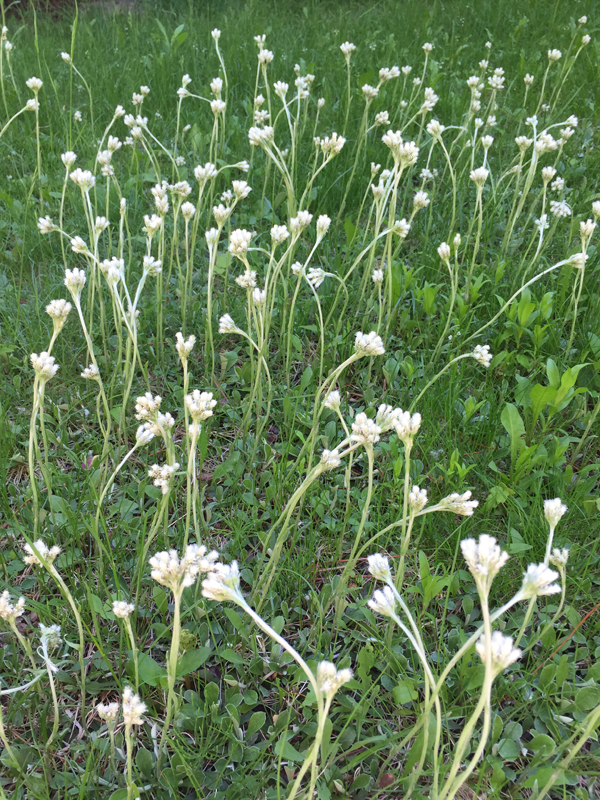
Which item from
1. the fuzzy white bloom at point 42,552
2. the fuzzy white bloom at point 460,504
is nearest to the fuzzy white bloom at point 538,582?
the fuzzy white bloom at point 460,504

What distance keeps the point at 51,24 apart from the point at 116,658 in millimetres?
7364

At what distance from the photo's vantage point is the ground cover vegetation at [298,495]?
1373 millimetres

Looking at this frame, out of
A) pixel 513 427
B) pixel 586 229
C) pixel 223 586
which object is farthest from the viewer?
pixel 586 229

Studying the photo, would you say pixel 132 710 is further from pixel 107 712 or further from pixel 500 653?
pixel 500 653

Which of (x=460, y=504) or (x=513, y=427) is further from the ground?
(x=460, y=504)

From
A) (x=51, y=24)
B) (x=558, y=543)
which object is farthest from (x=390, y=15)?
(x=558, y=543)

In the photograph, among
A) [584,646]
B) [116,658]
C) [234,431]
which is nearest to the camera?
[116,658]

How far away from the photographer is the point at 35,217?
10.5 ft

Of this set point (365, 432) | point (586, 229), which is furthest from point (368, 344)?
point (586, 229)

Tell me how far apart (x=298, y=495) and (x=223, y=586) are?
35cm

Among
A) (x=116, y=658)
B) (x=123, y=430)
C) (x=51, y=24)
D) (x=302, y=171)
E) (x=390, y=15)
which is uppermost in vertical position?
(x=390, y=15)

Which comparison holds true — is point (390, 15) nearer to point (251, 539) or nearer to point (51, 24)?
point (51, 24)

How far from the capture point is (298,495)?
1325mm

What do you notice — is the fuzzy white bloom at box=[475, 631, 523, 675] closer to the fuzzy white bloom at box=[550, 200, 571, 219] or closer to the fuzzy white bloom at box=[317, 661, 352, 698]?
the fuzzy white bloom at box=[317, 661, 352, 698]
